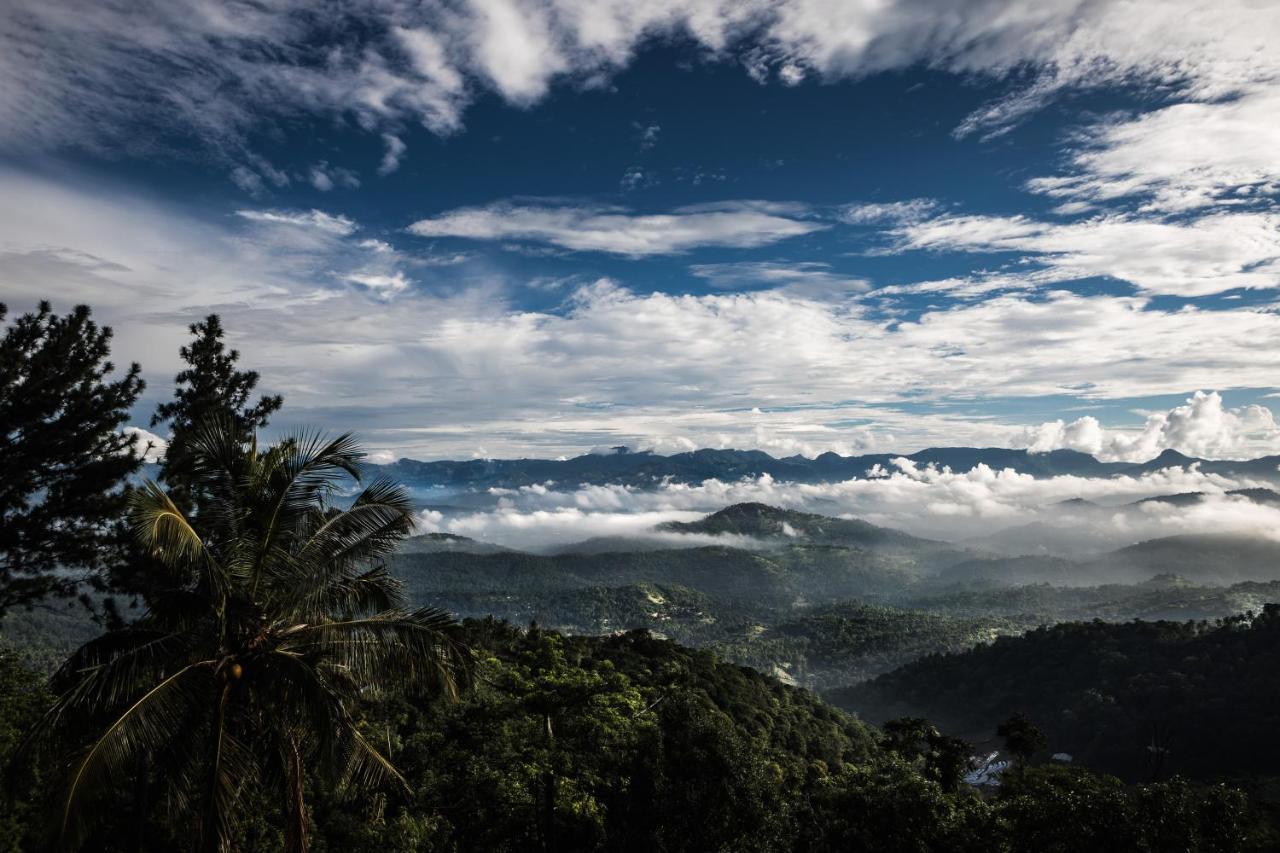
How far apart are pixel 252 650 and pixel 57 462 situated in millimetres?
16137

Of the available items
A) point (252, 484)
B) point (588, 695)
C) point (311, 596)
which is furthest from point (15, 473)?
point (588, 695)

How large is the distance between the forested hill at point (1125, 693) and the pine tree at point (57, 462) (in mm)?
95990

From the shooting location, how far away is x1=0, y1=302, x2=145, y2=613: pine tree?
19.5 meters

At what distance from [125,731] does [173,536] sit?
263 centimetres

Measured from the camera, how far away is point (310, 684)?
32.7 feet

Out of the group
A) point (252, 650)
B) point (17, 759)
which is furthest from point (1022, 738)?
point (17, 759)

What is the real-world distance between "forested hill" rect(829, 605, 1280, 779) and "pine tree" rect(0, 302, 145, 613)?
315 feet

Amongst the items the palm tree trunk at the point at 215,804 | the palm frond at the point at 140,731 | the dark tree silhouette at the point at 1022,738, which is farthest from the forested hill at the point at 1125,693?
the palm frond at the point at 140,731

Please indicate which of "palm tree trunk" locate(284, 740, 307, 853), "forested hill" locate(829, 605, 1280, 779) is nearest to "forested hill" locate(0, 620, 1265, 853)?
"palm tree trunk" locate(284, 740, 307, 853)

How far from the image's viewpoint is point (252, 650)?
10273mm

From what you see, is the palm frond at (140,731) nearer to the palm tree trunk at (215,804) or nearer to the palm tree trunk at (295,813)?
the palm tree trunk at (215,804)

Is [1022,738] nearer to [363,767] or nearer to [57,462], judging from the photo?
[363,767]

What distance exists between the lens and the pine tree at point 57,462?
1950 cm

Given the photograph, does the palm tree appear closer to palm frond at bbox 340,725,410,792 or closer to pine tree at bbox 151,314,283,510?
palm frond at bbox 340,725,410,792
